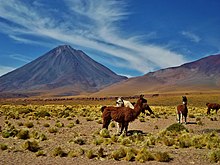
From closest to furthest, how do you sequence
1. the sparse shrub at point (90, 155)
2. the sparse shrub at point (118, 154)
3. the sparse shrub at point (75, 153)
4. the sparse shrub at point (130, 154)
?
the sparse shrub at point (130, 154) < the sparse shrub at point (118, 154) < the sparse shrub at point (90, 155) < the sparse shrub at point (75, 153)

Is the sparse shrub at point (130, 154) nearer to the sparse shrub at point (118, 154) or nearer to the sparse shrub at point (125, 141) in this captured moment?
the sparse shrub at point (118, 154)

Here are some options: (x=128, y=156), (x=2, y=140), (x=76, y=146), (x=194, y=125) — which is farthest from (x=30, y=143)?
(x=194, y=125)

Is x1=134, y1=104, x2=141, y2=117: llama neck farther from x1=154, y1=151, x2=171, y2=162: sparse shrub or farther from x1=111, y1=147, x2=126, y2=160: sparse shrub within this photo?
x1=154, y1=151, x2=171, y2=162: sparse shrub

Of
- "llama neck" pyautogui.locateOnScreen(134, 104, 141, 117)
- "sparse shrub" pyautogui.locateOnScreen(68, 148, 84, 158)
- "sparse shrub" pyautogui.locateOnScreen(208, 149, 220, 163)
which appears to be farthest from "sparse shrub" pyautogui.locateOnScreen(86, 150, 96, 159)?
"llama neck" pyautogui.locateOnScreen(134, 104, 141, 117)

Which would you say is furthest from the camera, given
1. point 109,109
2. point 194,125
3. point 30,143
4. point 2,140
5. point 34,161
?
point 194,125

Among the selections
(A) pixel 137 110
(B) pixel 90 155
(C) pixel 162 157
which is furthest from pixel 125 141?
(C) pixel 162 157

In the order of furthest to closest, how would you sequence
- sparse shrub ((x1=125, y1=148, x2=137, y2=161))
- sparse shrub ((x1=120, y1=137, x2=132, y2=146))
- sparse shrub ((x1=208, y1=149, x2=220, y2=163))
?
sparse shrub ((x1=120, y1=137, x2=132, y2=146)) → sparse shrub ((x1=125, y1=148, x2=137, y2=161)) → sparse shrub ((x1=208, y1=149, x2=220, y2=163))

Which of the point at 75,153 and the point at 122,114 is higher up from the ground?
the point at 122,114

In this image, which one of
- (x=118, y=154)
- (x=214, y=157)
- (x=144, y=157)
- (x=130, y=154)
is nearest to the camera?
(x=214, y=157)

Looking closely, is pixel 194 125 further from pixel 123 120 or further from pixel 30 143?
pixel 30 143

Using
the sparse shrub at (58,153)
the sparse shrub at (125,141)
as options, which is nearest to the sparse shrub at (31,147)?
the sparse shrub at (58,153)

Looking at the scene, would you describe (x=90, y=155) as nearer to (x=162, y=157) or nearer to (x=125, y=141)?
(x=162, y=157)

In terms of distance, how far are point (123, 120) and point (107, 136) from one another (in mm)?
1082

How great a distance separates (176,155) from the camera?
11617 mm
